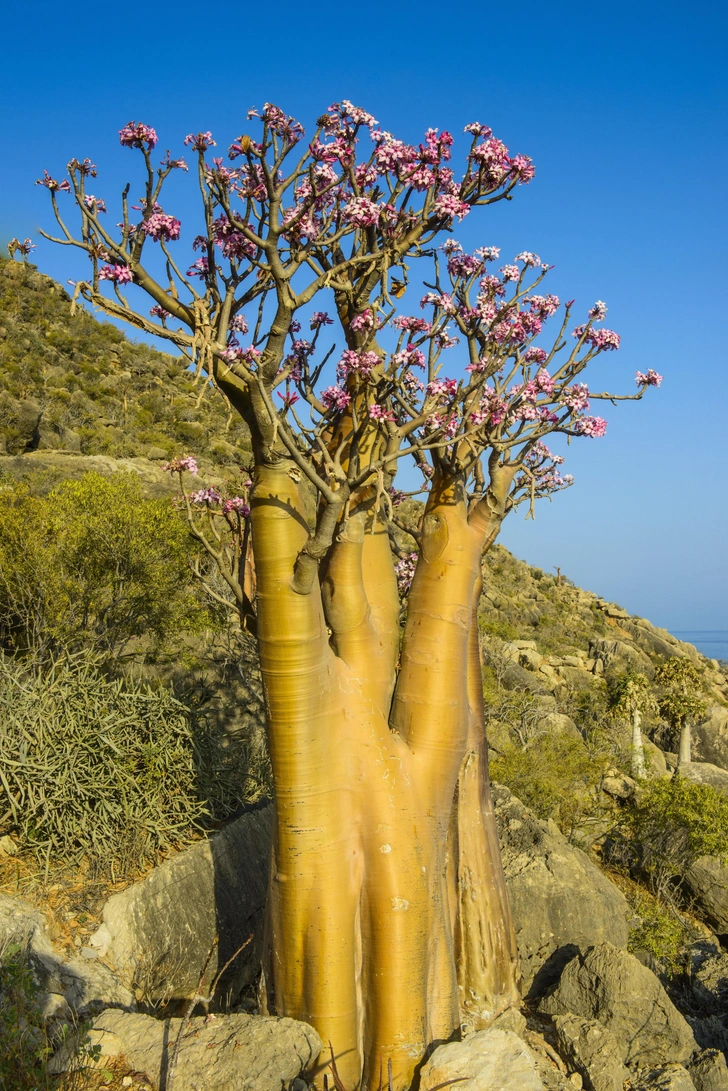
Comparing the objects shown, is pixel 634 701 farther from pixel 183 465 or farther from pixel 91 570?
pixel 183 465

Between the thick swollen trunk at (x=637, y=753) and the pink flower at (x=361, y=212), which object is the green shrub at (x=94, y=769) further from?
the thick swollen trunk at (x=637, y=753)

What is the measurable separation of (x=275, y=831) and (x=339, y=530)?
1892mm

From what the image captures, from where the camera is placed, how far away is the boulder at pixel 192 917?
5.58 meters

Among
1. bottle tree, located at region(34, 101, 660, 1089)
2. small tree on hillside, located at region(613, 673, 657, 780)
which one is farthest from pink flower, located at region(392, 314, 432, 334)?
small tree on hillside, located at region(613, 673, 657, 780)

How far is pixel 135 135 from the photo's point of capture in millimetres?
3846

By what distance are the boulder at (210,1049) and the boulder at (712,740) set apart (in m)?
21.1

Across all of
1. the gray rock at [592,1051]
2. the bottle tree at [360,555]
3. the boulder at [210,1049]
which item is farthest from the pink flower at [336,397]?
the gray rock at [592,1051]

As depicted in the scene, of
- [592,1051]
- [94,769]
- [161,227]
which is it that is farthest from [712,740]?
[161,227]

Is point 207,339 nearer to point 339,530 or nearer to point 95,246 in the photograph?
point 95,246

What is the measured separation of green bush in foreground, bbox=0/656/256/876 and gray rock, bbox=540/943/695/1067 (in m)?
3.21

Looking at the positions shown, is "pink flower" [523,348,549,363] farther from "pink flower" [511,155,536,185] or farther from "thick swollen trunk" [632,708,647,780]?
"thick swollen trunk" [632,708,647,780]

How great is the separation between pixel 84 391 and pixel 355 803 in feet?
87.7

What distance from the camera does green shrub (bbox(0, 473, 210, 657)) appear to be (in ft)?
35.9

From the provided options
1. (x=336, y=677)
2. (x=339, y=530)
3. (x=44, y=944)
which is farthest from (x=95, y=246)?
(x=44, y=944)
